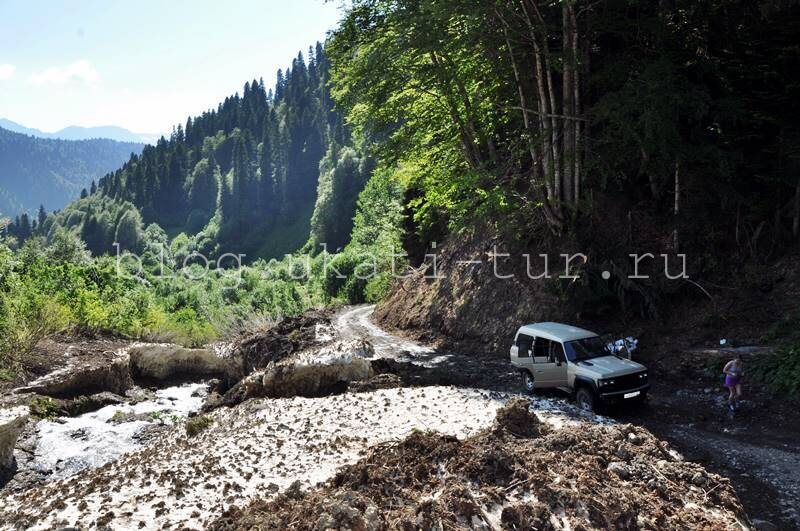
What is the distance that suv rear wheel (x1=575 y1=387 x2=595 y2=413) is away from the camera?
12.0 meters

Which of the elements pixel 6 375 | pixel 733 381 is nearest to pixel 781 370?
pixel 733 381

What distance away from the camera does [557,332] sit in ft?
44.6

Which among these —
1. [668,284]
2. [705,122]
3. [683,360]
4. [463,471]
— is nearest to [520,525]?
[463,471]

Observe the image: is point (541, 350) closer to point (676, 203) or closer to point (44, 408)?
point (676, 203)

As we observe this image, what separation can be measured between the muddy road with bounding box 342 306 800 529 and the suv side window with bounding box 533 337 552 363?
917mm

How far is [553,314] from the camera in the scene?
18.3 meters

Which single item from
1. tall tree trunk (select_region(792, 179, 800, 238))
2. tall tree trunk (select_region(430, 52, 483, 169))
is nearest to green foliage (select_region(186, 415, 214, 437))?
tall tree trunk (select_region(430, 52, 483, 169))

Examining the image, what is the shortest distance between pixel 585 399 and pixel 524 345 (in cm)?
224

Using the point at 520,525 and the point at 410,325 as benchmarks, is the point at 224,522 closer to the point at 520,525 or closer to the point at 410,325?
the point at 520,525

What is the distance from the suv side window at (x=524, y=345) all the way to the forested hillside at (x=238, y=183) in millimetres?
114952

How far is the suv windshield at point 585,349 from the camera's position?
12.9 m

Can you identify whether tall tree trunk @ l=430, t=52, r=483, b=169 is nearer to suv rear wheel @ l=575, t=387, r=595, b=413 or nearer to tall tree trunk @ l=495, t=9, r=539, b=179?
tall tree trunk @ l=495, t=9, r=539, b=179

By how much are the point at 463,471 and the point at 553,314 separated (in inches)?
478

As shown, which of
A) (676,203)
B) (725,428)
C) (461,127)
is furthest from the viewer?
(461,127)
